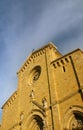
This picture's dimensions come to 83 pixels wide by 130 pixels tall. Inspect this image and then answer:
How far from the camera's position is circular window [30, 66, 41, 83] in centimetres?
2094

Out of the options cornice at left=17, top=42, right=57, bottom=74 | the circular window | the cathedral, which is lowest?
the cathedral

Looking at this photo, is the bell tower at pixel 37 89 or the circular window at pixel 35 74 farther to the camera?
the circular window at pixel 35 74

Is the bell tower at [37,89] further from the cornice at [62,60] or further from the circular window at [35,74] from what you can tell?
the cornice at [62,60]

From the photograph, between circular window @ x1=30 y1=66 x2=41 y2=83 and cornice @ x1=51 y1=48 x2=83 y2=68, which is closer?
cornice @ x1=51 y1=48 x2=83 y2=68

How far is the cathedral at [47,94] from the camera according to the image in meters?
15.6

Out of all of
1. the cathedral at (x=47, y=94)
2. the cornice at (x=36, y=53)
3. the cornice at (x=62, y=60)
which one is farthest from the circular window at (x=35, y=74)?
the cornice at (x=62, y=60)

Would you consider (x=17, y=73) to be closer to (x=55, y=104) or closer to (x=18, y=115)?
(x=18, y=115)

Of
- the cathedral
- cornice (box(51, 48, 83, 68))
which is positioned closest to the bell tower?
the cathedral

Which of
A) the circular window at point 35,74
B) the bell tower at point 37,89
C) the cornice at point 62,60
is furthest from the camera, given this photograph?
the circular window at point 35,74

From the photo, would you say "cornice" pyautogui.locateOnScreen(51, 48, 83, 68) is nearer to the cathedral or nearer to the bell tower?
the cathedral

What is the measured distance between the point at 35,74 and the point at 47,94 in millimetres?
3956

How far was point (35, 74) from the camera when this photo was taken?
2155cm

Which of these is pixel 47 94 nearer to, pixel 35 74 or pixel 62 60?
pixel 62 60

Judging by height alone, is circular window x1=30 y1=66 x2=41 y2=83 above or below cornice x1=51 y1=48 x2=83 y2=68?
above
